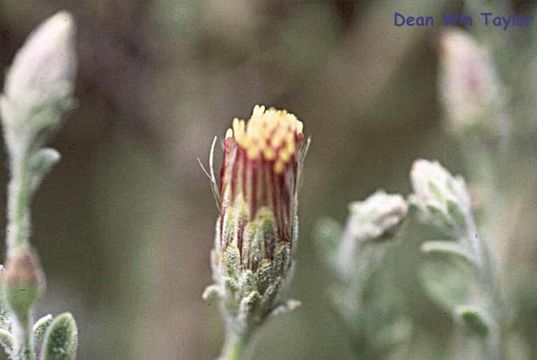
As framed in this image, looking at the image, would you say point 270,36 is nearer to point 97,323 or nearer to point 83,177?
point 83,177

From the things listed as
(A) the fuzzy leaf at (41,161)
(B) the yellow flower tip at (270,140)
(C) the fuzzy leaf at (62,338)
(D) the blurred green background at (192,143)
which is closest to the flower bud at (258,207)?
(B) the yellow flower tip at (270,140)

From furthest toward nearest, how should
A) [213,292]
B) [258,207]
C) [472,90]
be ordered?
[472,90]
[213,292]
[258,207]

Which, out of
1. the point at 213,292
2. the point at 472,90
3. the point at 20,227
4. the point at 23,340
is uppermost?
the point at 472,90

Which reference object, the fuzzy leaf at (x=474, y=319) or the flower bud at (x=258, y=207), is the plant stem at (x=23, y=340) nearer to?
the flower bud at (x=258, y=207)

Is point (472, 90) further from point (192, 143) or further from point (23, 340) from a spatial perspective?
point (23, 340)

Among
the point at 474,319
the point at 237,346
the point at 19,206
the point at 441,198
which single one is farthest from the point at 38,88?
the point at 474,319

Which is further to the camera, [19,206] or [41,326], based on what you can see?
[19,206]
